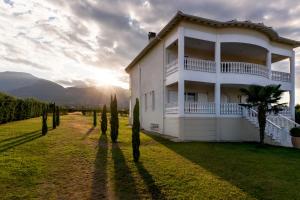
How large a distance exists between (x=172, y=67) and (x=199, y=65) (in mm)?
1867

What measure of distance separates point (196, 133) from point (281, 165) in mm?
6860

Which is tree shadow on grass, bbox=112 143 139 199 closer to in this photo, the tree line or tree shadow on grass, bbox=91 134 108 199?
tree shadow on grass, bbox=91 134 108 199

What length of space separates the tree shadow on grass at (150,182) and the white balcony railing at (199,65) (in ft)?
29.9

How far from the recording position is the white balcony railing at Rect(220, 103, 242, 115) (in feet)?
57.0

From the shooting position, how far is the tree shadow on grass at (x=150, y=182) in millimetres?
6578

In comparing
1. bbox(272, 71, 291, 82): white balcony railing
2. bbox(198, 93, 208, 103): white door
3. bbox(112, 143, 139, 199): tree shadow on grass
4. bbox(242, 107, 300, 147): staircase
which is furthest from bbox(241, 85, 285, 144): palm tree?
bbox(112, 143, 139, 199): tree shadow on grass

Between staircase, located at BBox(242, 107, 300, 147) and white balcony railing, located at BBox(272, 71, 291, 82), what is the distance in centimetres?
426

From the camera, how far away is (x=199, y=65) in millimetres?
17156

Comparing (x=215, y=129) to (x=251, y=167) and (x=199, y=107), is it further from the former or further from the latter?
(x=251, y=167)

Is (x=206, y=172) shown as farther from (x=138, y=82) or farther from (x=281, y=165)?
(x=138, y=82)

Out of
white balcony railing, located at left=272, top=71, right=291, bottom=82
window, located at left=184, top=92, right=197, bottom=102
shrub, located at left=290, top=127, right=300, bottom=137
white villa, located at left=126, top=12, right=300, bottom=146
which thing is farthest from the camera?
white balcony railing, located at left=272, top=71, right=291, bottom=82

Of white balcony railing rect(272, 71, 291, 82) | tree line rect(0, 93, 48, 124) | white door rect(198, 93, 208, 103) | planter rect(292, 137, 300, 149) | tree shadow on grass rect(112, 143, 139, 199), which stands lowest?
tree shadow on grass rect(112, 143, 139, 199)

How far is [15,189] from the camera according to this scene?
22.6 feet

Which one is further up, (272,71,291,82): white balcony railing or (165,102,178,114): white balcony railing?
(272,71,291,82): white balcony railing
